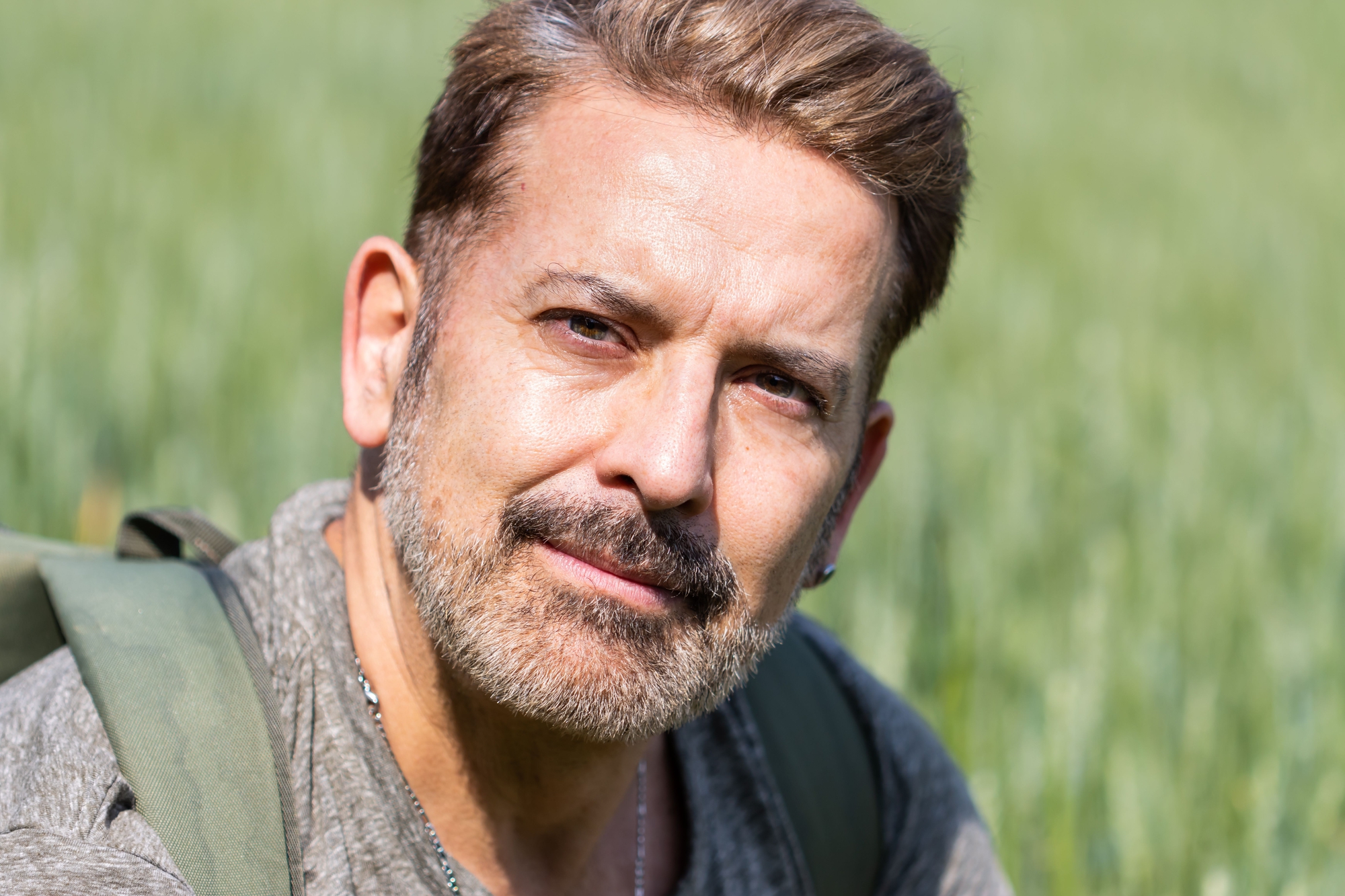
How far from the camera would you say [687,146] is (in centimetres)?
133

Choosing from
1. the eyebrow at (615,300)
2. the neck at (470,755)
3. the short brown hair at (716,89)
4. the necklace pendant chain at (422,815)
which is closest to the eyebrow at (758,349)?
the eyebrow at (615,300)

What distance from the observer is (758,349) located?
1332 mm

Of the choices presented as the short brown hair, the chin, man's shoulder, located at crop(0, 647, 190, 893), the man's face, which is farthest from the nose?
man's shoulder, located at crop(0, 647, 190, 893)

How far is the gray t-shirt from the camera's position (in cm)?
105

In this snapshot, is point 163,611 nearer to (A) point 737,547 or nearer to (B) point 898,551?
(A) point 737,547

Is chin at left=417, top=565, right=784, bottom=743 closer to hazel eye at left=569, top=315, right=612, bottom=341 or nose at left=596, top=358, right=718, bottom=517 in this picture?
nose at left=596, top=358, right=718, bottom=517

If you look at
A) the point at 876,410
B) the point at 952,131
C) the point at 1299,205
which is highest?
the point at 1299,205

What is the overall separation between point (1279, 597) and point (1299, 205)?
4768 mm

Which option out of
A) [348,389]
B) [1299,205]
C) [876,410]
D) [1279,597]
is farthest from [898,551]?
[1299,205]

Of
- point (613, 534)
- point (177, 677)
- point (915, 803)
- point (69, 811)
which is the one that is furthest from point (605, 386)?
point (915, 803)

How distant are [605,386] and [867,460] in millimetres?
545

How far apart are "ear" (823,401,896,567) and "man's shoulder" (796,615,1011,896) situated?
24 centimetres

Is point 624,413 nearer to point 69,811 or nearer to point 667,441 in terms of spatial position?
point 667,441

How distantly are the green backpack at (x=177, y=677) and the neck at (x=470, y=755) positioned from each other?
17 centimetres
